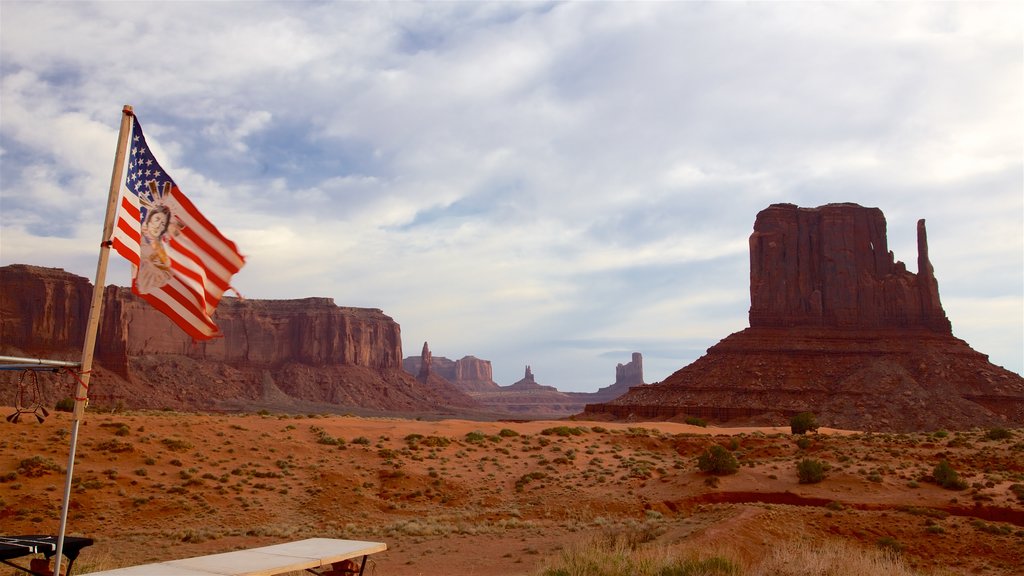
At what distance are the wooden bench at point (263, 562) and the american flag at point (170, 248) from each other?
8.07ft

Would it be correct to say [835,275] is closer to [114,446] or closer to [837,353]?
[837,353]

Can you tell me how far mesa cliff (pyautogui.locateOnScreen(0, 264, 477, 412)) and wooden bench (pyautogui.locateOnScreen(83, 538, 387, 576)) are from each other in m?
85.3

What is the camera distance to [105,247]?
27.2 ft

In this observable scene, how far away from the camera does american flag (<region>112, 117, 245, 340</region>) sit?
345 inches

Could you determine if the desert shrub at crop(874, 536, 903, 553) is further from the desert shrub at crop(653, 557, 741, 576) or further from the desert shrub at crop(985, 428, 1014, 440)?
the desert shrub at crop(985, 428, 1014, 440)

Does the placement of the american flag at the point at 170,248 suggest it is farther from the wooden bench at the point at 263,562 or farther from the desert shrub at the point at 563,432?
the desert shrub at the point at 563,432

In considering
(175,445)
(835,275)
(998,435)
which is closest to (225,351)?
(835,275)

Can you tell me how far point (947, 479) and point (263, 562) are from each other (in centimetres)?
2464

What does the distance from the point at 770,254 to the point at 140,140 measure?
94687 millimetres

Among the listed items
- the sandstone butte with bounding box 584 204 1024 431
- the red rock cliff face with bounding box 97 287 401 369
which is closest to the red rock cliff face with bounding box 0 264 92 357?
the red rock cliff face with bounding box 97 287 401 369

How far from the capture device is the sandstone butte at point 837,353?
68438 mm

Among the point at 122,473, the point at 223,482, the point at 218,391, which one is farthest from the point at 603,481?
Result: the point at 218,391

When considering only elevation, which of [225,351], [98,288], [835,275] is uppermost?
[835,275]

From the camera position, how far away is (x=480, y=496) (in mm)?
28016
